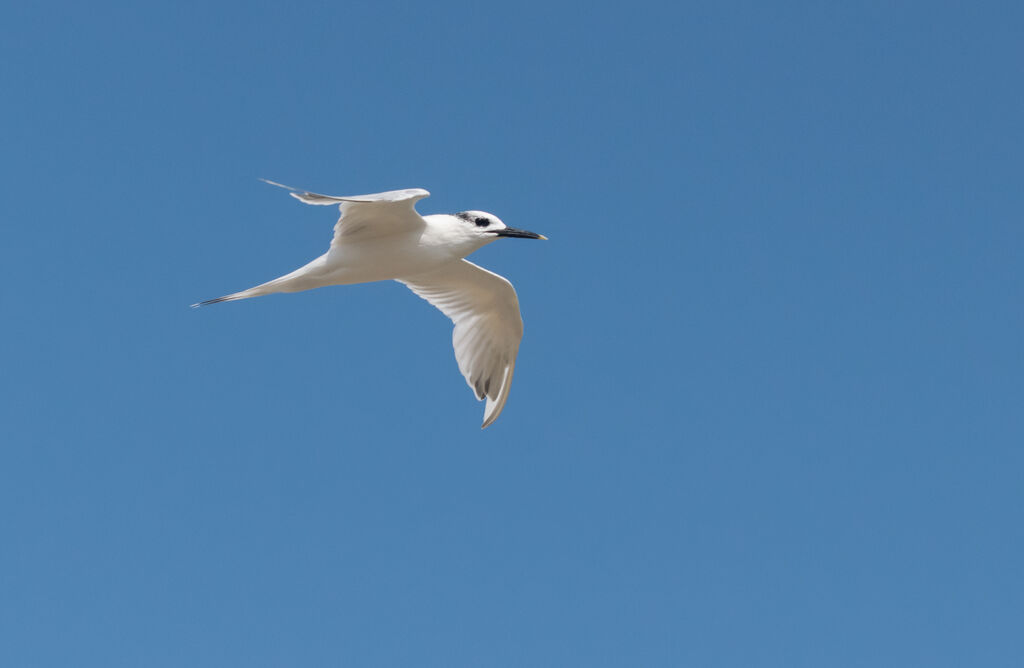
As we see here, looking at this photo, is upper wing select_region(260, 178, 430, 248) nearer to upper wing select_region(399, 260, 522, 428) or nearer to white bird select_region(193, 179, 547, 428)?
white bird select_region(193, 179, 547, 428)

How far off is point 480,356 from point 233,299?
3335mm

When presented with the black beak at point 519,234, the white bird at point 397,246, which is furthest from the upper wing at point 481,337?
the black beak at point 519,234

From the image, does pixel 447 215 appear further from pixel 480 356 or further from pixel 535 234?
pixel 480 356

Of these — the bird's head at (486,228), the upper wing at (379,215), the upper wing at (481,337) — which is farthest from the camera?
the upper wing at (481,337)

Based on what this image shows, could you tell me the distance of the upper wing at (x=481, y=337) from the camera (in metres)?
13.9

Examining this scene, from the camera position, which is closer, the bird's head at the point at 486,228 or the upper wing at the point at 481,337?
the bird's head at the point at 486,228

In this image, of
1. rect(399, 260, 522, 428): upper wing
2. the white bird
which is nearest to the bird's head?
the white bird

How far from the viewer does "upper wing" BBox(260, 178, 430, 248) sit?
35.8 ft

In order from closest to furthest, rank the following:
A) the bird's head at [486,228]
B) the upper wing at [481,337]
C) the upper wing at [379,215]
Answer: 1. the upper wing at [379,215]
2. the bird's head at [486,228]
3. the upper wing at [481,337]

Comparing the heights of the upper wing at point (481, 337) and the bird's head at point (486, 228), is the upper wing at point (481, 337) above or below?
below

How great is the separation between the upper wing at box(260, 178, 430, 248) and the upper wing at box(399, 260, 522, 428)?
210 centimetres

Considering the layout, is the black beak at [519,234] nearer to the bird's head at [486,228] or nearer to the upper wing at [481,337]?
the bird's head at [486,228]

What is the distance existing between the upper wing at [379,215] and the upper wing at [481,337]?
2.10 metres

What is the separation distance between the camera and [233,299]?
11820mm
